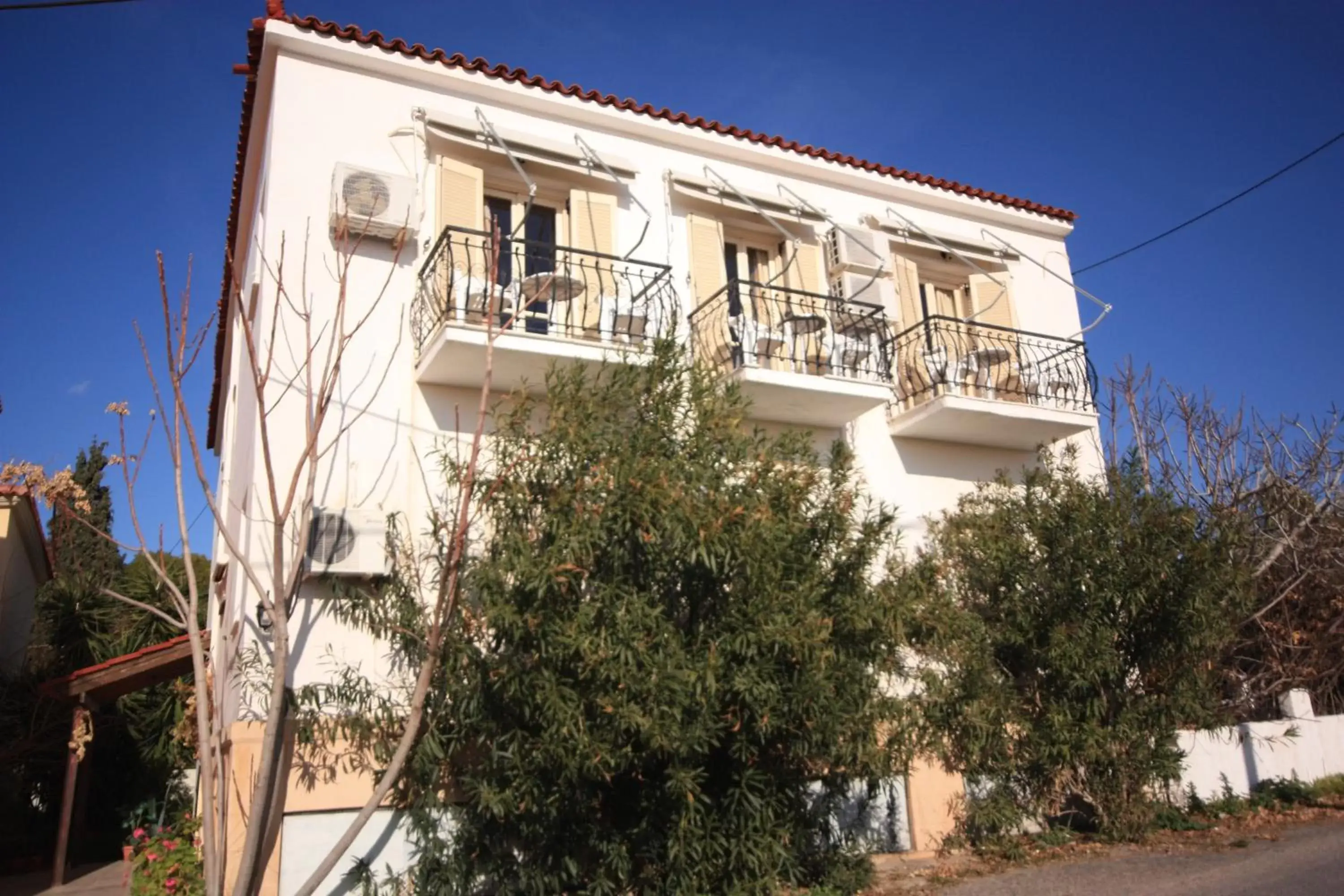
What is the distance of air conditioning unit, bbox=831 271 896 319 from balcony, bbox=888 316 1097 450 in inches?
16.9

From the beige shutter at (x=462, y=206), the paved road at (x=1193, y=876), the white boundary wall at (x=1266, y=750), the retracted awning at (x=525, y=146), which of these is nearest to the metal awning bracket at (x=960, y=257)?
the retracted awning at (x=525, y=146)

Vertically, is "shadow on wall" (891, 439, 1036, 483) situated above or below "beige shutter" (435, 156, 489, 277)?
below

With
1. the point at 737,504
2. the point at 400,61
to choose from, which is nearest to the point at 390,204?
the point at 400,61

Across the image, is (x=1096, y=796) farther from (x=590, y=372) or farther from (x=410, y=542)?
(x=410, y=542)

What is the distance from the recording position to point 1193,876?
303 inches

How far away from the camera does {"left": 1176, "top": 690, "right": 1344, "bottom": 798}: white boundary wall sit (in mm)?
10625

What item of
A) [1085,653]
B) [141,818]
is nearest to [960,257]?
[1085,653]

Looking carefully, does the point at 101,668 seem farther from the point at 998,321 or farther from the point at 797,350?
the point at 998,321

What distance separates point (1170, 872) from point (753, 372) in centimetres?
541

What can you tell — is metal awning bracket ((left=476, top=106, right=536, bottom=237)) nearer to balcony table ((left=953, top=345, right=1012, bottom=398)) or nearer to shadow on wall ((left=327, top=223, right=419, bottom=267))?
shadow on wall ((left=327, top=223, right=419, bottom=267))

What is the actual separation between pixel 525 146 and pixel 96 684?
669 centimetres

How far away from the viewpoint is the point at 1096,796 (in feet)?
29.4

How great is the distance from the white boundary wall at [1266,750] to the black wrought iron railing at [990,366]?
393 centimetres

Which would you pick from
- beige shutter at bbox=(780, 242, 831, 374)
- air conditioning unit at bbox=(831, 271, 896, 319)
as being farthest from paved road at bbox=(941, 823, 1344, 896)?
air conditioning unit at bbox=(831, 271, 896, 319)
